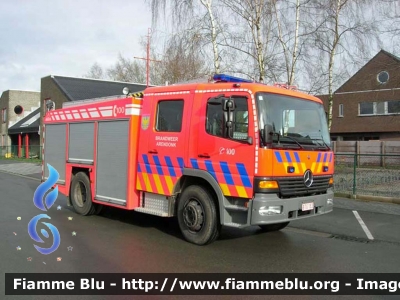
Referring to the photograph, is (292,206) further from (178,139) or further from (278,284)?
(178,139)

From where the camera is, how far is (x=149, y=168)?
7.42 meters


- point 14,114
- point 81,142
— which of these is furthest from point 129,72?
point 81,142

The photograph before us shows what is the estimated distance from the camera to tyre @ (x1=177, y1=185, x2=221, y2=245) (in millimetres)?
6387

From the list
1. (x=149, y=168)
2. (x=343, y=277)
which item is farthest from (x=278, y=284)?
(x=149, y=168)

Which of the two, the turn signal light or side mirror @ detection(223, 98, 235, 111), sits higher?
side mirror @ detection(223, 98, 235, 111)

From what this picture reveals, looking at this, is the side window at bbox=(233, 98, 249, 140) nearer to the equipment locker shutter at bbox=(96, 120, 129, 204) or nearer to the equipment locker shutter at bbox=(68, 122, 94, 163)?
the equipment locker shutter at bbox=(96, 120, 129, 204)

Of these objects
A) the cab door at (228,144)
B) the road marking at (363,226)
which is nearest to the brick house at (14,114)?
the road marking at (363,226)

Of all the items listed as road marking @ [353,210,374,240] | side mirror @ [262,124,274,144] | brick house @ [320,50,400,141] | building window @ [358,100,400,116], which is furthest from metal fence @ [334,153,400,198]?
building window @ [358,100,400,116]

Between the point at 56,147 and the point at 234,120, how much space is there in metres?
5.83

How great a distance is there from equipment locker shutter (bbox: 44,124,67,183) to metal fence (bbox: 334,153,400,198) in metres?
8.40

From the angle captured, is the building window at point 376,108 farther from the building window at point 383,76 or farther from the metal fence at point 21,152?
the metal fence at point 21,152

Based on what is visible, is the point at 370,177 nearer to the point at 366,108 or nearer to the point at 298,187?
the point at 298,187

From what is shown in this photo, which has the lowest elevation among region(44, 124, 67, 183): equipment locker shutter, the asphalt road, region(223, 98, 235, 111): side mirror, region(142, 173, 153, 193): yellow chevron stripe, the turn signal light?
the asphalt road

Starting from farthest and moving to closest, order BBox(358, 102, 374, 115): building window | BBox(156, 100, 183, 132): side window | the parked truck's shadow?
BBox(358, 102, 374, 115): building window < the parked truck's shadow < BBox(156, 100, 183, 132): side window
